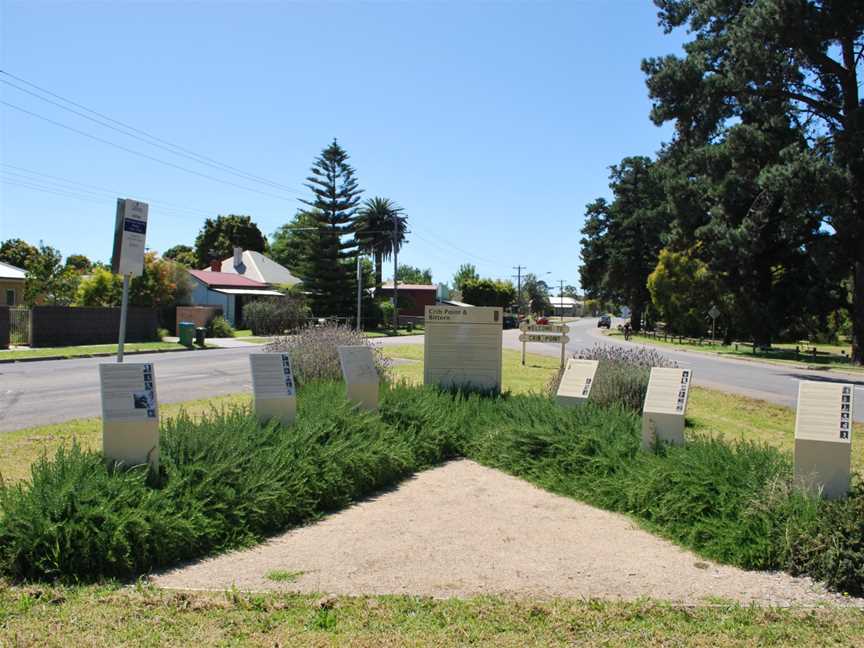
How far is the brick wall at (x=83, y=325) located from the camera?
97.6 ft

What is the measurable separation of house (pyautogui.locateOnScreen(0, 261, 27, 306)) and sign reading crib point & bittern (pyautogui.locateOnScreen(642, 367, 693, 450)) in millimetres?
38918

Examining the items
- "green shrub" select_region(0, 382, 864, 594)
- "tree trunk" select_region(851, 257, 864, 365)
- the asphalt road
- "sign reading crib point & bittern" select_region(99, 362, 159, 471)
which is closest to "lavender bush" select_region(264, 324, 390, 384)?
the asphalt road

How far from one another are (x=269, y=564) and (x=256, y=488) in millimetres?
1035

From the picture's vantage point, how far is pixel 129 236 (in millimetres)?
7914

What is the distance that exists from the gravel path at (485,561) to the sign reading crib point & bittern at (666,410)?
121cm

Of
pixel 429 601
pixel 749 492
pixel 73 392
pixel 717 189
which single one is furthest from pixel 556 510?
pixel 717 189

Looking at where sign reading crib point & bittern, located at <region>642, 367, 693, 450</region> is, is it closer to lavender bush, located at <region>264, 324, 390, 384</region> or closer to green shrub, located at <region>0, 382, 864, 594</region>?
green shrub, located at <region>0, 382, 864, 594</region>

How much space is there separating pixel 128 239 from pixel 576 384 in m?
6.14

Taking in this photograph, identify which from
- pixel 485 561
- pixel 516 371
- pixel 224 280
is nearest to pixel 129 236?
pixel 485 561

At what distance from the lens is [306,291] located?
182 feet

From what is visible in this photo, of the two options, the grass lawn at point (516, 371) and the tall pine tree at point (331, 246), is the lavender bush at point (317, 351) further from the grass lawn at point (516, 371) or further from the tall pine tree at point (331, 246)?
the tall pine tree at point (331, 246)

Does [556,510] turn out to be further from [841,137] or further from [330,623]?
[841,137]

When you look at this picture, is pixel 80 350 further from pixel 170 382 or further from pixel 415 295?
pixel 415 295

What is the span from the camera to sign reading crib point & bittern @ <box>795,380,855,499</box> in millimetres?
6012
